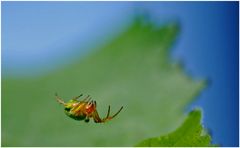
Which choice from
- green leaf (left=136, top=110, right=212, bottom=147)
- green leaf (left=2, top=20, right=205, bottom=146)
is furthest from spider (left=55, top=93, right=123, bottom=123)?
green leaf (left=2, top=20, right=205, bottom=146)

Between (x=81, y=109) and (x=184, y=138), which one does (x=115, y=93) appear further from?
(x=184, y=138)

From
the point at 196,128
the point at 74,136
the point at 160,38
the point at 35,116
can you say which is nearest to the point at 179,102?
the point at 160,38

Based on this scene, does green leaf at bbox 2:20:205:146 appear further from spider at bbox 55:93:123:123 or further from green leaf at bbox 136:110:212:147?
green leaf at bbox 136:110:212:147

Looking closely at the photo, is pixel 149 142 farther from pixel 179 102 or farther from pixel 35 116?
pixel 35 116

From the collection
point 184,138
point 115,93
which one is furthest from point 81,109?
point 115,93

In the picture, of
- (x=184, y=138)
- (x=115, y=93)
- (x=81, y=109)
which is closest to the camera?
(x=184, y=138)

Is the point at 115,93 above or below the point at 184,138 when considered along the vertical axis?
above
